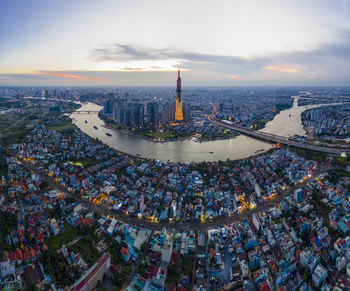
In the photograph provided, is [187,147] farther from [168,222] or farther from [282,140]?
[168,222]

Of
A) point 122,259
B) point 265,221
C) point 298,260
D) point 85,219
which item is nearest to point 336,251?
point 298,260

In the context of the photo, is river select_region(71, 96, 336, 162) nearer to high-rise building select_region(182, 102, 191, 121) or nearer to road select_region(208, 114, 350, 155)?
road select_region(208, 114, 350, 155)

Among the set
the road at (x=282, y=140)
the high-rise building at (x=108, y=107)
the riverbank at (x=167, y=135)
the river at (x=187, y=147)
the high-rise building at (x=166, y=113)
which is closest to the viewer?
the river at (x=187, y=147)

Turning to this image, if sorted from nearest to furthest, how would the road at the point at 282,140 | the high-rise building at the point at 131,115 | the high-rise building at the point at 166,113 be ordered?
the road at the point at 282,140, the high-rise building at the point at 131,115, the high-rise building at the point at 166,113

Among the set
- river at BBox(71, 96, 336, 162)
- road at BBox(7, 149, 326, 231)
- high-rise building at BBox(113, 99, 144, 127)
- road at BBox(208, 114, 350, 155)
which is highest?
high-rise building at BBox(113, 99, 144, 127)

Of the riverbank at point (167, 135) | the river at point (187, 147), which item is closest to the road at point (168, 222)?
the river at point (187, 147)

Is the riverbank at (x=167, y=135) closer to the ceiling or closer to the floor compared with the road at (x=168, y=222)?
closer to the ceiling

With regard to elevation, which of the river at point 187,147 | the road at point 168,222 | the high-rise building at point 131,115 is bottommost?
the road at point 168,222

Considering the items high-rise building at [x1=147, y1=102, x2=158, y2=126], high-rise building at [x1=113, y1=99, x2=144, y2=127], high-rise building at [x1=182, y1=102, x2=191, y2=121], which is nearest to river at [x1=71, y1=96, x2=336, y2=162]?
high-rise building at [x1=113, y1=99, x2=144, y2=127]

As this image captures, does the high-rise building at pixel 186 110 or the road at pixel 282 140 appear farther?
the high-rise building at pixel 186 110

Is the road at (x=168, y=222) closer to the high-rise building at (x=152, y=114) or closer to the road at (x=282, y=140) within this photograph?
the road at (x=282, y=140)

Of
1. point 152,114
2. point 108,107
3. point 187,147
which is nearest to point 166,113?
point 152,114
